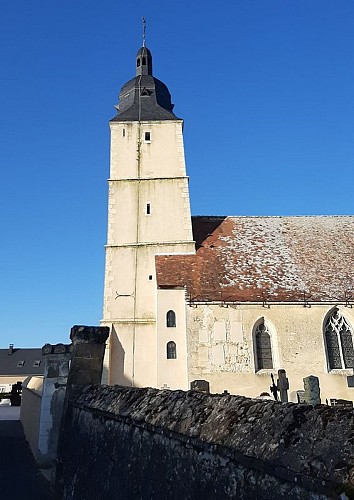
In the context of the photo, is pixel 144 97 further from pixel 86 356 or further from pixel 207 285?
pixel 86 356

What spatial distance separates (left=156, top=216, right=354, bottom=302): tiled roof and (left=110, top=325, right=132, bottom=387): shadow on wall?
348 cm

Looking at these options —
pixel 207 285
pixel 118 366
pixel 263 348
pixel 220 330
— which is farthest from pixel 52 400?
pixel 263 348

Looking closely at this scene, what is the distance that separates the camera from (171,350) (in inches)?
691

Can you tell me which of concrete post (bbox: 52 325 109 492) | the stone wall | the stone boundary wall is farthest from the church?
the stone boundary wall

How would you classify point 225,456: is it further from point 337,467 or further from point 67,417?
point 67,417

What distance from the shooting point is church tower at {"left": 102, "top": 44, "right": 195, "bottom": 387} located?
18.7m

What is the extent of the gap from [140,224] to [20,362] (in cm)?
4470

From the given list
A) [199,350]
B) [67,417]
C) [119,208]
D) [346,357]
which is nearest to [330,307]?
[346,357]

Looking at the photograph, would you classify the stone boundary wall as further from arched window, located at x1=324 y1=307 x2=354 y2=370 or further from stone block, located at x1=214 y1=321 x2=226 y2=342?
arched window, located at x1=324 y1=307 x2=354 y2=370

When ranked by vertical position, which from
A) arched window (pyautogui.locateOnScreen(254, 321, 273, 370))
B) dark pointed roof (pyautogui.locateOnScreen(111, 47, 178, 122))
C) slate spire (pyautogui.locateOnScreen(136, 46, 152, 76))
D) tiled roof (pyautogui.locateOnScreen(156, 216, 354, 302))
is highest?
slate spire (pyautogui.locateOnScreen(136, 46, 152, 76))

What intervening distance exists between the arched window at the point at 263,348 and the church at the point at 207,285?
0.04m

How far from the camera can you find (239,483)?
2.51 m

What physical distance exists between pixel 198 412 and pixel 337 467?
150 cm

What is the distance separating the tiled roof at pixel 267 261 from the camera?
17547 mm
